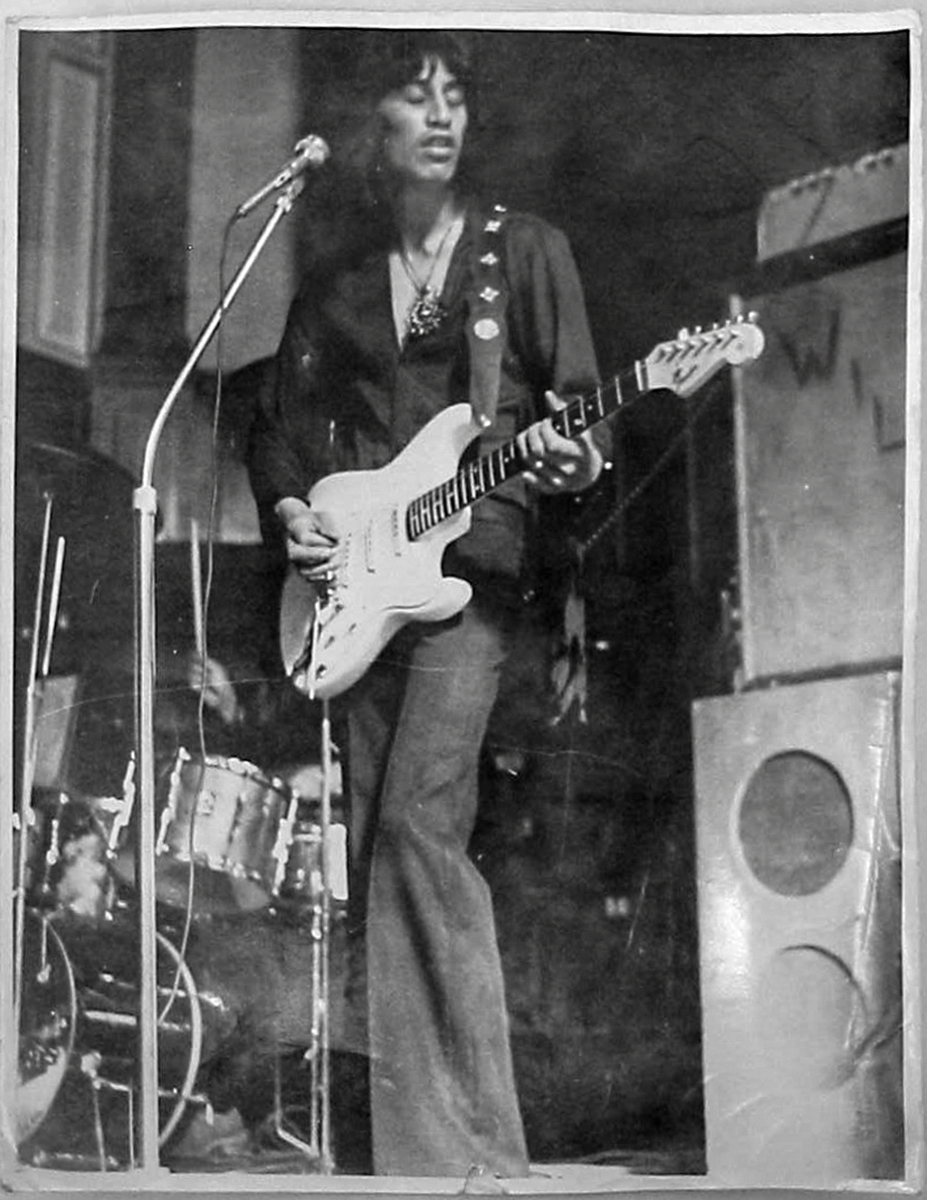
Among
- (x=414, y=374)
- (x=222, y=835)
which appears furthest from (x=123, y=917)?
(x=414, y=374)

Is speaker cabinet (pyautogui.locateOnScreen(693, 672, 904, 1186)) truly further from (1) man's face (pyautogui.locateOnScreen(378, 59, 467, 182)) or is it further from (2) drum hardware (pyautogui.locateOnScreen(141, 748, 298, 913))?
(1) man's face (pyautogui.locateOnScreen(378, 59, 467, 182))

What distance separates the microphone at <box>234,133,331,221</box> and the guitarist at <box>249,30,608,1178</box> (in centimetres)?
6

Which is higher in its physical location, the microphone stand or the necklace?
the necklace

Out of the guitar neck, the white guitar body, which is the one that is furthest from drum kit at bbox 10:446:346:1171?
the guitar neck

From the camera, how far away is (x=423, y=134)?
74.1 inches

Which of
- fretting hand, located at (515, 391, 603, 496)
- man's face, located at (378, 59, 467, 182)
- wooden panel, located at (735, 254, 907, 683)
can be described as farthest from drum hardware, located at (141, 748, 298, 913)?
man's face, located at (378, 59, 467, 182)

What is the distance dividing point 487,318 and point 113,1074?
39.8 inches

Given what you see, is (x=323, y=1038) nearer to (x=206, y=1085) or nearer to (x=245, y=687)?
(x=206, y=1085)

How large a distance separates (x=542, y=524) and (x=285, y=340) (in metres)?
0.39

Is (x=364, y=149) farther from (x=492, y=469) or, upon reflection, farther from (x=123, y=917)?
(x=123, y=917)

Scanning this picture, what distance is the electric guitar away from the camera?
1.83 meters

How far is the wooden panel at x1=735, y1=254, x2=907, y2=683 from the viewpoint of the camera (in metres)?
1.83

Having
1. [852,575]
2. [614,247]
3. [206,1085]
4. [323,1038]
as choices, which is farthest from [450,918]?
[614,247]

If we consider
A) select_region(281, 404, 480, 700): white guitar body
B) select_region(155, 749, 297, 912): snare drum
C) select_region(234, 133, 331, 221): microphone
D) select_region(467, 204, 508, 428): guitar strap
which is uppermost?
select_region(234, 133, 331, 221): microphone
